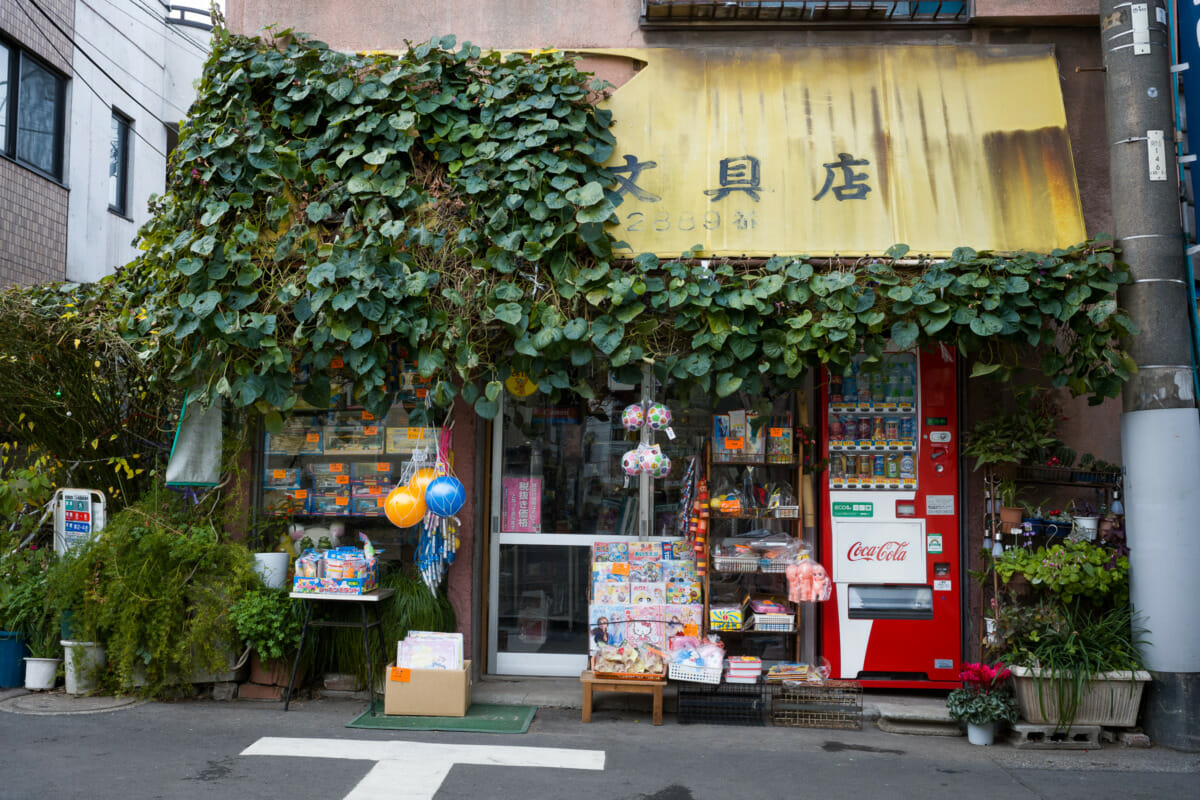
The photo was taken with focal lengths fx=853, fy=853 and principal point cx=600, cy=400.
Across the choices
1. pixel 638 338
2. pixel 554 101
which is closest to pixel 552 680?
pixel 638 338

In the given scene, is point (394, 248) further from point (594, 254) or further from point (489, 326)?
point (594, 254)

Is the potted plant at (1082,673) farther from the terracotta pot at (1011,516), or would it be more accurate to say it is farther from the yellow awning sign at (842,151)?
the yellow awning sign at (842,151)

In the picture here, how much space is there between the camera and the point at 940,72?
659cm

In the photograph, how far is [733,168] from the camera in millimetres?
6352

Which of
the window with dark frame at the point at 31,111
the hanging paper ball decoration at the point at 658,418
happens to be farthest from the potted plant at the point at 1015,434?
the window with dark frame at the point at 31,111

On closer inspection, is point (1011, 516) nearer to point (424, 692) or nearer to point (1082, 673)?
point (1082, 673)

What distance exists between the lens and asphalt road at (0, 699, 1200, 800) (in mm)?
4691

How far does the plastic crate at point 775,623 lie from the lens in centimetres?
626

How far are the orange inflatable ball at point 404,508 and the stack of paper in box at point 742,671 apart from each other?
2.47 metres

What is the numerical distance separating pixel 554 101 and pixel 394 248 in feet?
5.21

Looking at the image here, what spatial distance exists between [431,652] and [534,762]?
1.28m

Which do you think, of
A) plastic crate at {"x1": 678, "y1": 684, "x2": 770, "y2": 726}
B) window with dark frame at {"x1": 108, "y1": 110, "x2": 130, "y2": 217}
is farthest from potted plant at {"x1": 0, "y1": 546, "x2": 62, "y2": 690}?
window with dark frame at {"x1": 108, "y1": 110, "x2": 130, "y2": 217}

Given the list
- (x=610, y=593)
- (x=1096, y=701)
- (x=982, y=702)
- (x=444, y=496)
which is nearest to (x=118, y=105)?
(x=444, y=496)

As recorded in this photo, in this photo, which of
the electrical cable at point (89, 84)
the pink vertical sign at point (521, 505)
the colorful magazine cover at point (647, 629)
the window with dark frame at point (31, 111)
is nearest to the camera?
the colorful magazine cover at point (647, 629)
